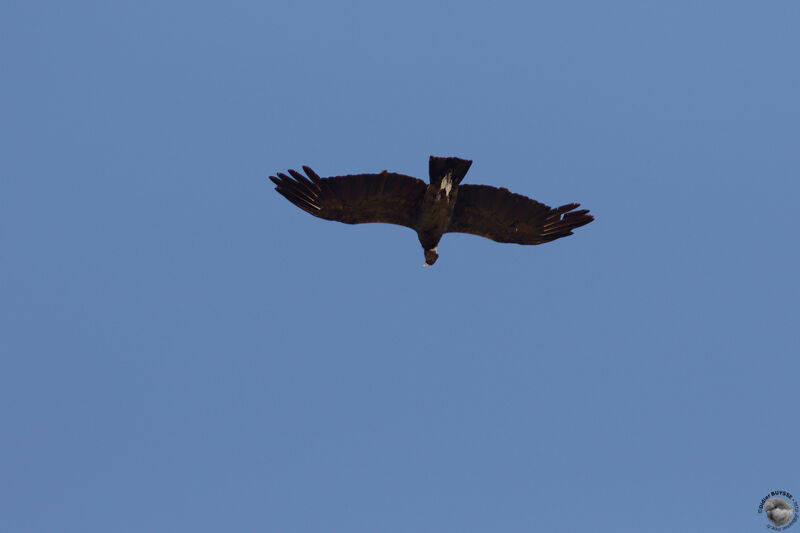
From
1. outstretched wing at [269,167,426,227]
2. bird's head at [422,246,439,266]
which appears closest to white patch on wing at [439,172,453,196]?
outstretched wing at [269,167,426,227]

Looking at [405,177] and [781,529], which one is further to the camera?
[781,529]

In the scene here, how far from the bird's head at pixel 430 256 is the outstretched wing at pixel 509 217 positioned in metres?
0.70

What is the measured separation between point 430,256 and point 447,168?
9.75ft

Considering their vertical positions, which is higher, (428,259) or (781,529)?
(428,259)

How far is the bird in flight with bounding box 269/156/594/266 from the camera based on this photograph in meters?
16.2

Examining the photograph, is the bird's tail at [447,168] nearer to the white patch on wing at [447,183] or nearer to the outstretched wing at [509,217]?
the white patch on wing at [447,183]

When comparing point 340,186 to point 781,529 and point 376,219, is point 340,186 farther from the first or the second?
point 781,529

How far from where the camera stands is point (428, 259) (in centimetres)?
1806

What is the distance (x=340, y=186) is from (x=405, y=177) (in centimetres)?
153

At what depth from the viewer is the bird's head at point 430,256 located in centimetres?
1792

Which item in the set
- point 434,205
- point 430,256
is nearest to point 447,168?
point 434,205

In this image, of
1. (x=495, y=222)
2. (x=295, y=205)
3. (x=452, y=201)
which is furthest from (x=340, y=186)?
(x=495, y=222)

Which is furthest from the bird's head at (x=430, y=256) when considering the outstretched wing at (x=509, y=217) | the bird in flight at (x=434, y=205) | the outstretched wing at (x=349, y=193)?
the outstretched wing at (x=349, y=193)

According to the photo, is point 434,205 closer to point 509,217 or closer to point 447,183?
point 447,183
